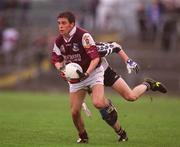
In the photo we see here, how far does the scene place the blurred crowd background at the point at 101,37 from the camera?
109 feet

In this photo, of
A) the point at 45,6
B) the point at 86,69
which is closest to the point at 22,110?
the point at 86,69

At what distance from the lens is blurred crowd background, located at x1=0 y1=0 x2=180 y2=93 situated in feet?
109

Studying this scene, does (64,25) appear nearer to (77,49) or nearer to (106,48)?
(77,49)

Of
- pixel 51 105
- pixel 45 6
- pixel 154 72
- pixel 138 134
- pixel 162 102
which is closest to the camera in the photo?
pixel 138 134

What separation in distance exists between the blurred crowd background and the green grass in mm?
5542

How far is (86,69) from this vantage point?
14492 mm

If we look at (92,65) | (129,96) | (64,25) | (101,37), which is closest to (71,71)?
(92,65)

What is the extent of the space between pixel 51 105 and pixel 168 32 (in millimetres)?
9316

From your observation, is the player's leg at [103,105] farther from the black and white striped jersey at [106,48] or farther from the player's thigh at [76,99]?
the black and white striped jersey at [106,48]

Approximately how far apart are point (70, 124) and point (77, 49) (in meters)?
4.54

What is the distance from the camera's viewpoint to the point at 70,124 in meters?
18.6

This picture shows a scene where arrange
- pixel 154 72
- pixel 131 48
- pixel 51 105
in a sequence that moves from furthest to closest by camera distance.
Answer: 1. pixel 131 48
2. pixel 154 72
3. pixel 51 105

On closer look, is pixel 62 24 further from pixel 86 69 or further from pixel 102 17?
pixel 102 17

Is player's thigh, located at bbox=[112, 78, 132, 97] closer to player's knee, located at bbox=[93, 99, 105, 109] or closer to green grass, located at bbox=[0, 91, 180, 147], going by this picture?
player's knee, located at bbox=[93, 99, 105, 109]
